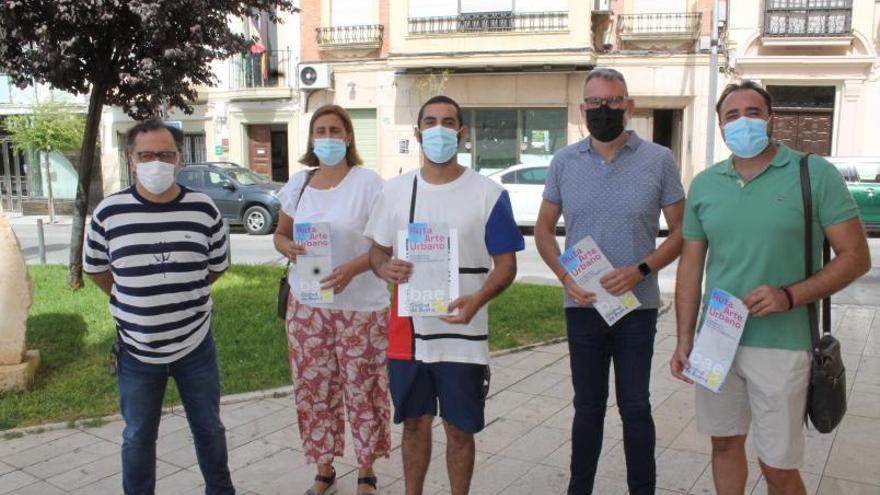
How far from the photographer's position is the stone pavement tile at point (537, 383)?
19.4ft

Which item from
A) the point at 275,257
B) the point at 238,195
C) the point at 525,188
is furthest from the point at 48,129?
the point at 525,188

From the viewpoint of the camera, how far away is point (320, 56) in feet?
80.3

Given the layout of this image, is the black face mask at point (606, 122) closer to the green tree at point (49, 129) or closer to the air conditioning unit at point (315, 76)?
the air conditioning unit at point (315, 76)

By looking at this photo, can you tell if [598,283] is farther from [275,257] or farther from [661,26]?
[661,26]

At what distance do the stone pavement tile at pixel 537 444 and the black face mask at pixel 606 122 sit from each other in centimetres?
208

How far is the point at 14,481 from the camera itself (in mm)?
4352

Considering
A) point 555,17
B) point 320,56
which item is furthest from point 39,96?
point 555,17

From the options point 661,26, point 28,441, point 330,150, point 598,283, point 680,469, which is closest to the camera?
point 598,283

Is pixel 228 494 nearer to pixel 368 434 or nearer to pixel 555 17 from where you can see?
pixel 368 434

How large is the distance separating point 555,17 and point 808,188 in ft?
63.4

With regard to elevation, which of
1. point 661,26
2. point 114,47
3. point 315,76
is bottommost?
point 114,47

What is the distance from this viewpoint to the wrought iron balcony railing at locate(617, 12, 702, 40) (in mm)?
20641

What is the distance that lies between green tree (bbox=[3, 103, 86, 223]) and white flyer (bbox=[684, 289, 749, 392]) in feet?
79.7

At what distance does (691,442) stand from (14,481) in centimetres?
410
